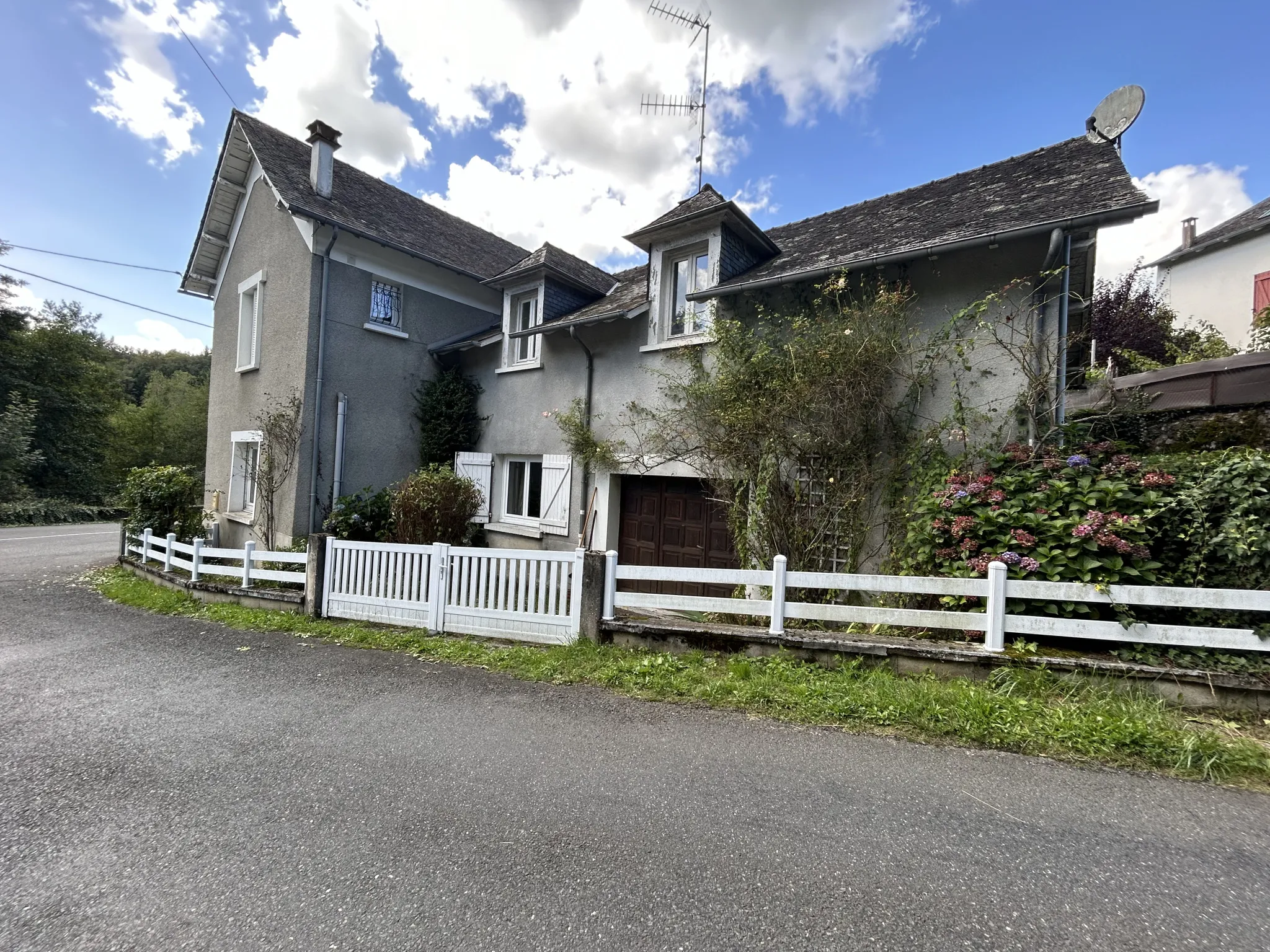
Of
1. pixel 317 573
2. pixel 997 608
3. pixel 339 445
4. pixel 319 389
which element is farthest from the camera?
pixel 339 445

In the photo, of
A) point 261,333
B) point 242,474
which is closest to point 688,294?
point 261,333

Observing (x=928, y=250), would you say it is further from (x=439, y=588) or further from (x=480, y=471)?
(x=480, y=471)

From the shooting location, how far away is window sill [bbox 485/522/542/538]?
9711 millimetres

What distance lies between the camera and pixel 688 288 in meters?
8.57

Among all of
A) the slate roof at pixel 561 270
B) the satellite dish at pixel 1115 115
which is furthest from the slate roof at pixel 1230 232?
the slate roof at pixel 561 270

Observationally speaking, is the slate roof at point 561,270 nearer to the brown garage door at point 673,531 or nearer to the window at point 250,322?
the brown garage door at point 673,531

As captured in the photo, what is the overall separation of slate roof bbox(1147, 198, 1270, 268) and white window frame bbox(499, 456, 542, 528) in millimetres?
20766

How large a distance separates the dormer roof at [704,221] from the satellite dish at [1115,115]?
14.6ft

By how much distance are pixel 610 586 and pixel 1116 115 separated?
9.46 metres

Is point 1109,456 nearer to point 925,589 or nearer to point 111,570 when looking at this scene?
point 925,589

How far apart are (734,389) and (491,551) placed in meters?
3.74

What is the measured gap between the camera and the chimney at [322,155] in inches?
404

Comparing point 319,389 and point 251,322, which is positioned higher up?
point 251,322

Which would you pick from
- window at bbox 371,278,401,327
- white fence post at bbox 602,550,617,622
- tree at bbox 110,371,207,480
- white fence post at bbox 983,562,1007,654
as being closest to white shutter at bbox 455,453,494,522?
window at bbox 371,278,401,327
